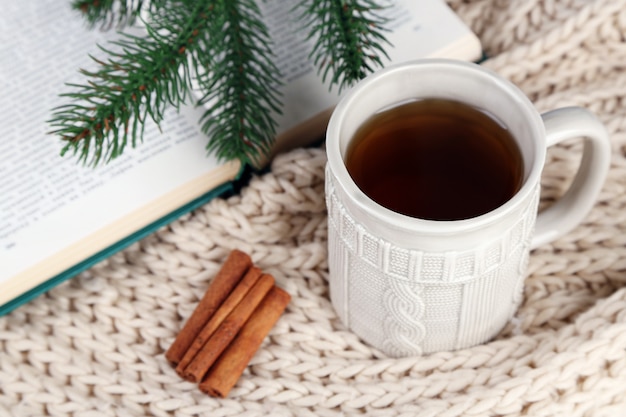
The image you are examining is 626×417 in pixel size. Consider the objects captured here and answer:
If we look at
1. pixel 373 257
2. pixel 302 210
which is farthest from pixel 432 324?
pixel 302 210

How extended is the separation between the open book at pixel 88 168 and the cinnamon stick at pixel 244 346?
0.45 ft

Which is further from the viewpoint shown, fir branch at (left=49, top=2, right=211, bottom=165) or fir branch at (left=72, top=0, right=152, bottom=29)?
fir branch at (left=72, top=0, right=152, bottom=29)

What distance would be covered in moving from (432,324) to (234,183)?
0.28 metres

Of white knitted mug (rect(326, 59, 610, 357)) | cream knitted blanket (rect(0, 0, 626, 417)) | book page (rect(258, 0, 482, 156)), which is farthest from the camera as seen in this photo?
book page (rect(258, 0, 482, 156))

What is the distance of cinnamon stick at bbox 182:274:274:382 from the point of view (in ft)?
2.41

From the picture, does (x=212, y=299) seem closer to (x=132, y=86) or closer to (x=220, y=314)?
(x=220, y=314)

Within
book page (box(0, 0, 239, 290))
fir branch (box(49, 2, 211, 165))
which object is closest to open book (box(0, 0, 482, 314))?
book page (box(0, 0, 239, 290))

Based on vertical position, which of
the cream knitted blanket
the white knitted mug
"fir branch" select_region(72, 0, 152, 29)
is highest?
"fir branch" select_region(72, 0, 152, 29)

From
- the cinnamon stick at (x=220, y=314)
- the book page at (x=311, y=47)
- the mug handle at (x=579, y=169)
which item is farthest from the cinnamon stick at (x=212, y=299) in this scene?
the mug handle at (x=579, y=169)

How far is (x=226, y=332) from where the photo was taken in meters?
0.75

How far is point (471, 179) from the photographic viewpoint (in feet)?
2.28

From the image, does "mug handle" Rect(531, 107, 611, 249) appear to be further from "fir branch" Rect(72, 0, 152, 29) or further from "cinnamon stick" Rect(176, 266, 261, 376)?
"fir branch" Rect(72, 0, 152, 29)

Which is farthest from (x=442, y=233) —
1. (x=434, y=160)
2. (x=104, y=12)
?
(x=104, y=12)

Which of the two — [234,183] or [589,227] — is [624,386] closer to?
[589,227]
